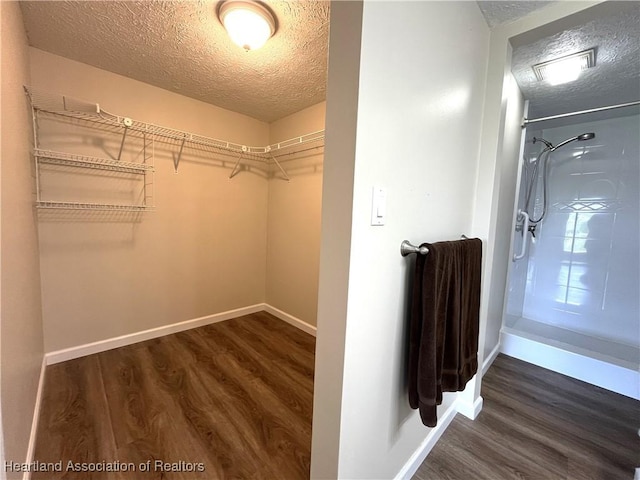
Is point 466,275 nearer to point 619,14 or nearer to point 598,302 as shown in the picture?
point 619,14

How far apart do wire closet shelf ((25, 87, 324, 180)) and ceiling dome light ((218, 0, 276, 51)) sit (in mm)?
842

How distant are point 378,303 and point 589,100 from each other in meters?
2.79

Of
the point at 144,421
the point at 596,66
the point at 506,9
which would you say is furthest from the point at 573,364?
the point at 144,421

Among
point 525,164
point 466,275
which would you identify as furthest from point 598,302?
point 466,275

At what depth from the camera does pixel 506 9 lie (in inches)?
52.1

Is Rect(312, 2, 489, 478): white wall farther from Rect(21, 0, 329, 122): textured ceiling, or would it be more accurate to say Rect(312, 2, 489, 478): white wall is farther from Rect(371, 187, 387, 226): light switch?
Rect(21, 0, 329, 122): textured ceiling

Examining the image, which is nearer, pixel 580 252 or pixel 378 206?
pixel 378 206

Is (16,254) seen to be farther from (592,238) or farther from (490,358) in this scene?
(592,238)

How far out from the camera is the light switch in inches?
32.7

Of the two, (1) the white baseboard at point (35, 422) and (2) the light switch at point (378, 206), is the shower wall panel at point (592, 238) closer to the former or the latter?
(2) the light switch at point (378, 206)

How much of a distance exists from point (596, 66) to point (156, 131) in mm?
3299

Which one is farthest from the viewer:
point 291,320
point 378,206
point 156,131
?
point 291,320

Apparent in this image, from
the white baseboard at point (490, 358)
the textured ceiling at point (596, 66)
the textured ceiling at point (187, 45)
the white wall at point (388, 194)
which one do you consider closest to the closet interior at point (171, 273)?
the textured ceiling at point (187, 45)

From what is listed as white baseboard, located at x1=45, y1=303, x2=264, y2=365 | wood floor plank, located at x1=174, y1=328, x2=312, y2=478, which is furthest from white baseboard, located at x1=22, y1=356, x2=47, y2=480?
wood floor plank, located at x1=174, y1=328, x2=312, y2=478
